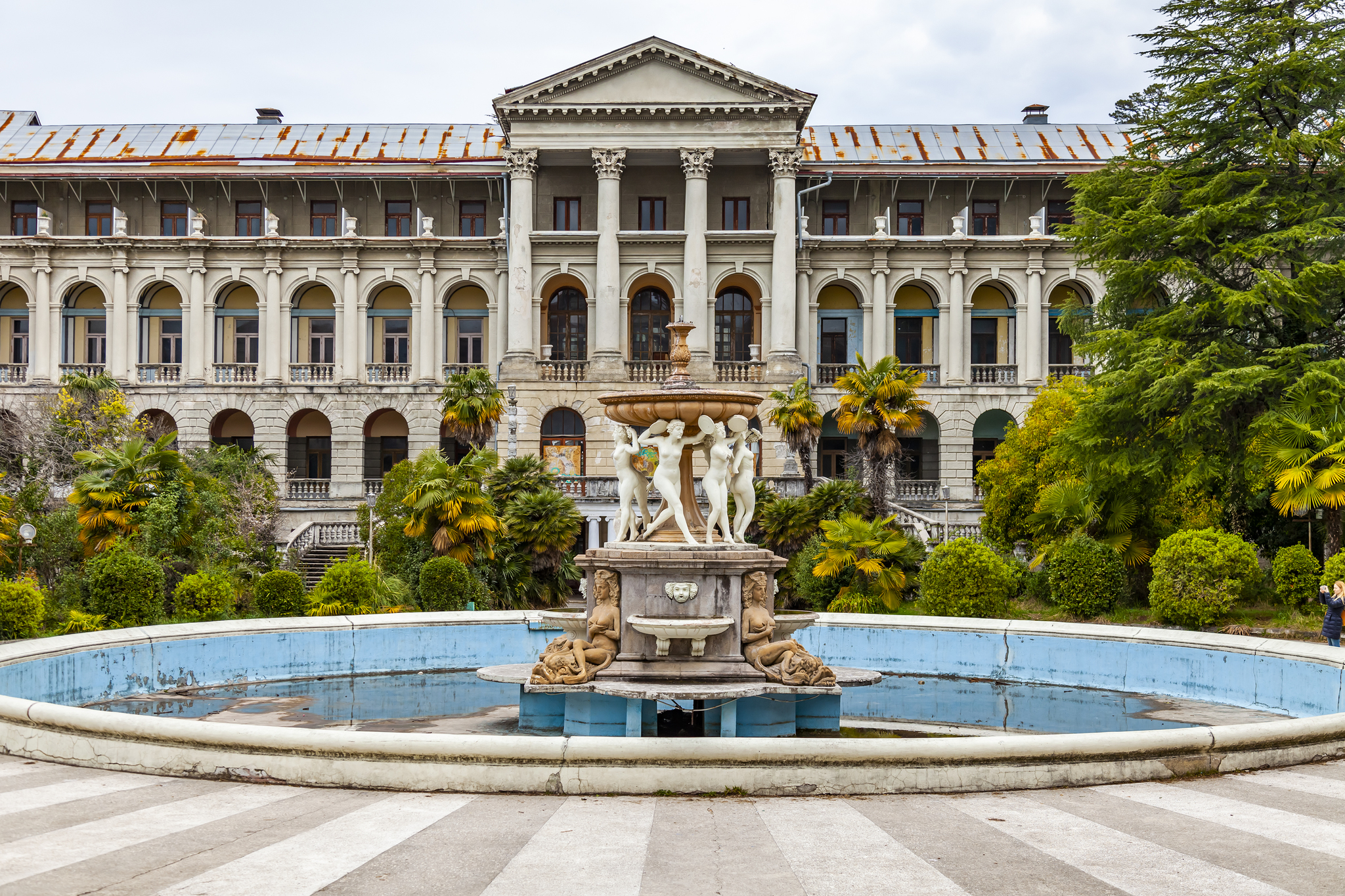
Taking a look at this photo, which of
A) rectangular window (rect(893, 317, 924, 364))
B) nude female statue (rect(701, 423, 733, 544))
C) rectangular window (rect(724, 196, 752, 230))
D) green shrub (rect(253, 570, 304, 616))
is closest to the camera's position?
nude female statue (rect(701, 423, 733, 544))

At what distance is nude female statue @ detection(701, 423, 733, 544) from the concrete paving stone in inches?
218

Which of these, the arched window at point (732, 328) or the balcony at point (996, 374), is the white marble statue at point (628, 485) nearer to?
the arched window at point (732, 328)

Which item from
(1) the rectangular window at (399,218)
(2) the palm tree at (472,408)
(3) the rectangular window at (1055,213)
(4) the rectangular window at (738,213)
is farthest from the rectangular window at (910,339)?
(1) the rectangular window at (399,218)

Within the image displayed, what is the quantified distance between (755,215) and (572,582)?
71.4ft

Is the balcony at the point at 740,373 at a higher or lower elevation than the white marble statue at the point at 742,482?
higher

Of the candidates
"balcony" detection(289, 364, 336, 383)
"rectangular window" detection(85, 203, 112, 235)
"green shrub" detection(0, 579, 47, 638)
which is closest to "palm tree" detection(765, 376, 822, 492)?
"balcony" detection(289, 364, 336, 383)

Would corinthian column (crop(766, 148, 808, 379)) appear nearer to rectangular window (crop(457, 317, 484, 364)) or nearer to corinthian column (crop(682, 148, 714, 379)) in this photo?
corinthian column (crop(682, 148, 714, 379))

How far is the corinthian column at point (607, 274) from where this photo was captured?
142ft

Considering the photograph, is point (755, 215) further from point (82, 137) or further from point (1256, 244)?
point (82, 137)

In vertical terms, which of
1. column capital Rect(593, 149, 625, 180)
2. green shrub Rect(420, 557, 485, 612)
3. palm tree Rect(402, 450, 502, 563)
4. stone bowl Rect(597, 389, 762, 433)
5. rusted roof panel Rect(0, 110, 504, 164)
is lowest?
green shrub Rect(420, 557, 485, 612)

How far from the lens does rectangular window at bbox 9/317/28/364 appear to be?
47.3 metres

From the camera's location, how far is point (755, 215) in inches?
1796

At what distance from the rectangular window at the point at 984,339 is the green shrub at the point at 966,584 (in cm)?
2619

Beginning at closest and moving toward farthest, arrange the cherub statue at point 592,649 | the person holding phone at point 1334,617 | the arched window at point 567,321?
the cherub statue at point 592,649 < the person holding phone at point 1334,617 < the arched window at point 567,321
